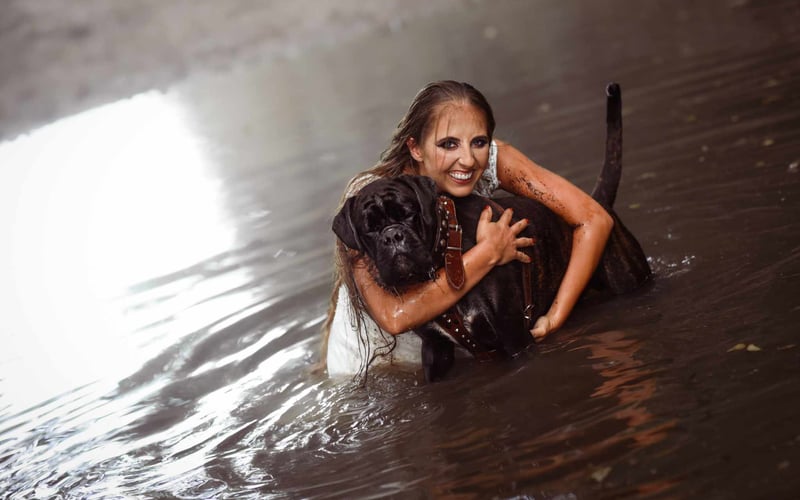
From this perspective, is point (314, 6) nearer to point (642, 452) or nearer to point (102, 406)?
point (102, 406)

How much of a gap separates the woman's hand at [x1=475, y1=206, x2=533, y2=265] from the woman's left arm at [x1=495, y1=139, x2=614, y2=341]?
36cm

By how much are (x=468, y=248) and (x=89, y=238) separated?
9170 millimetres

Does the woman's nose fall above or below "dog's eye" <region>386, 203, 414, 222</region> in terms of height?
above

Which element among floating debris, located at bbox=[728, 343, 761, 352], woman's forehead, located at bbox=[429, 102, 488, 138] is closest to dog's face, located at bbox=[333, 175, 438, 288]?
woman's forehead, located at bbox=[429, 102, 488, 138]

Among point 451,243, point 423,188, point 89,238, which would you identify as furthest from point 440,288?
point 89,238

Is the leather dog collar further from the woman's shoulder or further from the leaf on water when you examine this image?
the leaf on water

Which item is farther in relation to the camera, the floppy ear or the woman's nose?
the woman's nose

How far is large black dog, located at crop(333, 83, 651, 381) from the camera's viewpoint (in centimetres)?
432

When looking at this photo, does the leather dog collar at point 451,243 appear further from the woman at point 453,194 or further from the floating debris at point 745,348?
the floating debris at point 745,348

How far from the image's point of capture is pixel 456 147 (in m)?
4.73

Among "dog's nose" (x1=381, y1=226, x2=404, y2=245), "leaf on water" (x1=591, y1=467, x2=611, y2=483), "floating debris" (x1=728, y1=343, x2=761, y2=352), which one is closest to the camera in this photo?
"leaf on water" (x1=591, y1=467, x2=611, y2=483)

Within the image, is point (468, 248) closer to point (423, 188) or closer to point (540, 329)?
point (423, 188)

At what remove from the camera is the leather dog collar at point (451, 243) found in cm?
446

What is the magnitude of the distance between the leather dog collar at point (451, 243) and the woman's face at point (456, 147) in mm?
201
